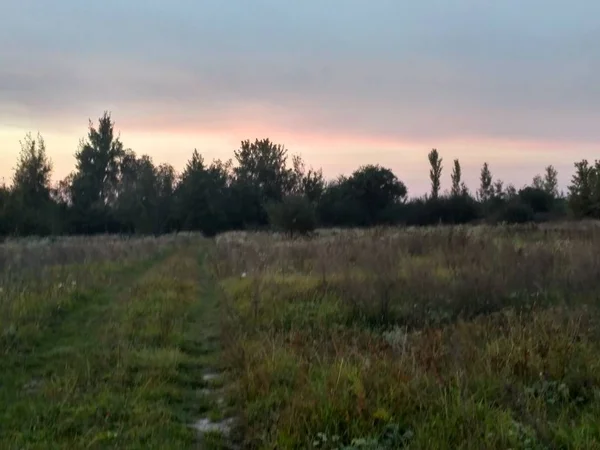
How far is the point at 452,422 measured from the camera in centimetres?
460

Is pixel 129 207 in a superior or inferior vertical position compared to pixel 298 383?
superior

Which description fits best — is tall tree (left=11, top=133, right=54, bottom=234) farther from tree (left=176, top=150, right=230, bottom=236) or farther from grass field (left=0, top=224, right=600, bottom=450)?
grass field (left=0, top=224, right=600, bottom=450)

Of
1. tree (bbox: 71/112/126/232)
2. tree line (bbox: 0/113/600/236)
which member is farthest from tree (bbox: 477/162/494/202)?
tree (bbox: 71/112/126/232)

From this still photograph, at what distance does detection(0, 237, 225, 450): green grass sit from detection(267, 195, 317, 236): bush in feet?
Result: 69.3

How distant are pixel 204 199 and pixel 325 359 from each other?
57593 millimetres

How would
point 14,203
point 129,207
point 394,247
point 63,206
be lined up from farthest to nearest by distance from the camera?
1. point 129,207
2. point 63,206
3. point 14,203
4. point 394,247

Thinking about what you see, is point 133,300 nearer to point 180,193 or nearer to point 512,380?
point 512,380

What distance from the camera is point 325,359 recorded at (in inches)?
253

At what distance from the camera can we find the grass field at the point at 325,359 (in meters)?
4.87

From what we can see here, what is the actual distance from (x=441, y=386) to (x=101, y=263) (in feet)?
57.2

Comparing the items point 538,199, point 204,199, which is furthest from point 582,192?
point 204,199

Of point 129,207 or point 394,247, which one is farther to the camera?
point 129,207

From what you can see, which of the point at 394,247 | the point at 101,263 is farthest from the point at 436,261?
the point at 101,263

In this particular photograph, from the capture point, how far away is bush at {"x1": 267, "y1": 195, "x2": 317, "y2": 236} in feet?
114
